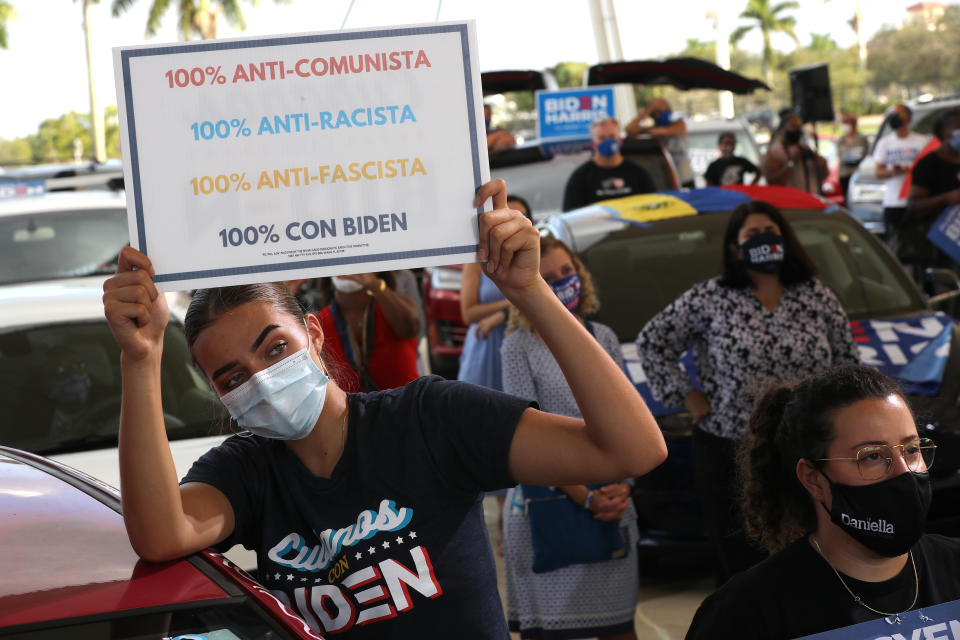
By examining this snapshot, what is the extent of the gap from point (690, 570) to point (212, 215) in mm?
4006

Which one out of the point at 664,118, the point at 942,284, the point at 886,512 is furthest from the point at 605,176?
the point at 886,512

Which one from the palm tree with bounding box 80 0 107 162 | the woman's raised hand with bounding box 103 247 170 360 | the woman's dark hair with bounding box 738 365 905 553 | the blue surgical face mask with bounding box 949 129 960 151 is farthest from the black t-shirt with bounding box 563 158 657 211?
the palm tree with bounding box 80 0 107 162

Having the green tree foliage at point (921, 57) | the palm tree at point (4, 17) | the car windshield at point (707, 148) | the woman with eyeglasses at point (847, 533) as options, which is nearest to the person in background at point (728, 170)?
the car windshield at point (707, 148)

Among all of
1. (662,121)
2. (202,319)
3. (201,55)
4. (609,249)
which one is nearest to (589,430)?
(202,319)

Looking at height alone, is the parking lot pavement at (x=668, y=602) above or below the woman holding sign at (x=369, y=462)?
below

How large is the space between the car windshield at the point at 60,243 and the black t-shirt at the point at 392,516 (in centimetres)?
525

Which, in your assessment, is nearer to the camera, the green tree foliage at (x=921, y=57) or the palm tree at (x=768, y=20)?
the green tree foliage at (x=921, y=57)

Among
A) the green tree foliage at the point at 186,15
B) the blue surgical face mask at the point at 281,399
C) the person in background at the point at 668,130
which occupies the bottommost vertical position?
the blue surgical face mask at the point at 281,399

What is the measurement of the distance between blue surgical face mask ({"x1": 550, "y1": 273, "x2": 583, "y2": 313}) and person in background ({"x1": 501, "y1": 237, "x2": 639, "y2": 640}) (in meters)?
0.23

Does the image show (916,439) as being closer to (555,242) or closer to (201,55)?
(201,55)

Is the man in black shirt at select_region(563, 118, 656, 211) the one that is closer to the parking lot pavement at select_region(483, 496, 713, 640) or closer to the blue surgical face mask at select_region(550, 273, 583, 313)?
the parking lot pavement at select_region(483, 496, 713, 640)

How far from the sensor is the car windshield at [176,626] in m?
1.88

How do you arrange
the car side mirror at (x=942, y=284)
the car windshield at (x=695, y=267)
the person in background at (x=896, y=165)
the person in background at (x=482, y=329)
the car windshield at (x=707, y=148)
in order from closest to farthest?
the person in background at (x=482, y=329) → the car windshield at (x=695, y=267) → the car side mirror at (x=942, y=284) → the person in background at (x=896, y=165) → the car windshield at (x=707, y=148)

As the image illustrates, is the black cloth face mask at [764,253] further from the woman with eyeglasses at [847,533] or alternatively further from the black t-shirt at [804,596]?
the black t-shirt at [804,596]
